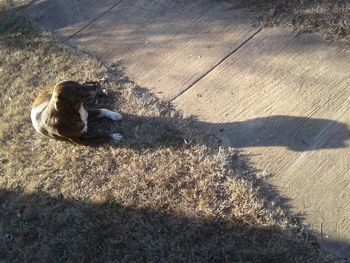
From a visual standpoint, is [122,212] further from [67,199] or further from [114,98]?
[114,98]

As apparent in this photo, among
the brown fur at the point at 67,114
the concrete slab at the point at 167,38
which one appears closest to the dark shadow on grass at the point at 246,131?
the brown fur at the point at 67,114

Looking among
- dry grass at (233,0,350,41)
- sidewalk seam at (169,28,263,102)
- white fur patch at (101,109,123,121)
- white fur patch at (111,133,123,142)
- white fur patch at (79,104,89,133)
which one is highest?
dry grass at (233,0,350,41)

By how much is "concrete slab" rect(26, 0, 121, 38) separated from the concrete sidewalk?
0.02 metres

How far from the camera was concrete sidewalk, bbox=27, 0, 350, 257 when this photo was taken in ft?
14.1

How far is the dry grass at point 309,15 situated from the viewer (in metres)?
5.38

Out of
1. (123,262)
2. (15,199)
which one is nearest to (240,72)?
(123,262)

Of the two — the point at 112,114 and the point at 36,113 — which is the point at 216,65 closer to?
the point at 112,114

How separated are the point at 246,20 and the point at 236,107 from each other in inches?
54.9

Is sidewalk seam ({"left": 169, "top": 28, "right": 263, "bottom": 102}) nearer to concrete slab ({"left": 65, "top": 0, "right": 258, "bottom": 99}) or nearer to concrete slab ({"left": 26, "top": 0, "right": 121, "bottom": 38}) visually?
concrete slab ({"left": 65, "top": 0, "right": 258, "bottom": 99})

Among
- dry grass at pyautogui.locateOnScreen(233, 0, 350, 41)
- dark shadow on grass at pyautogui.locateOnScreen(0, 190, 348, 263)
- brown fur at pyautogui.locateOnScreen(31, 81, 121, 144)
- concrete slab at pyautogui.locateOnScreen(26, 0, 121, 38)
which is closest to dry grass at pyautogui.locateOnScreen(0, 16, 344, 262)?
dark shadow on grass at pyautogui.locateOnScreen(0, 190, 348, 263)

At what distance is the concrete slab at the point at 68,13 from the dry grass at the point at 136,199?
1.30 m

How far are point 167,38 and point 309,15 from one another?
1.77 metres

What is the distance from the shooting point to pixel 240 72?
5.36 metres

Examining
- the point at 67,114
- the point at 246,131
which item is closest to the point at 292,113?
the point at 246,131
